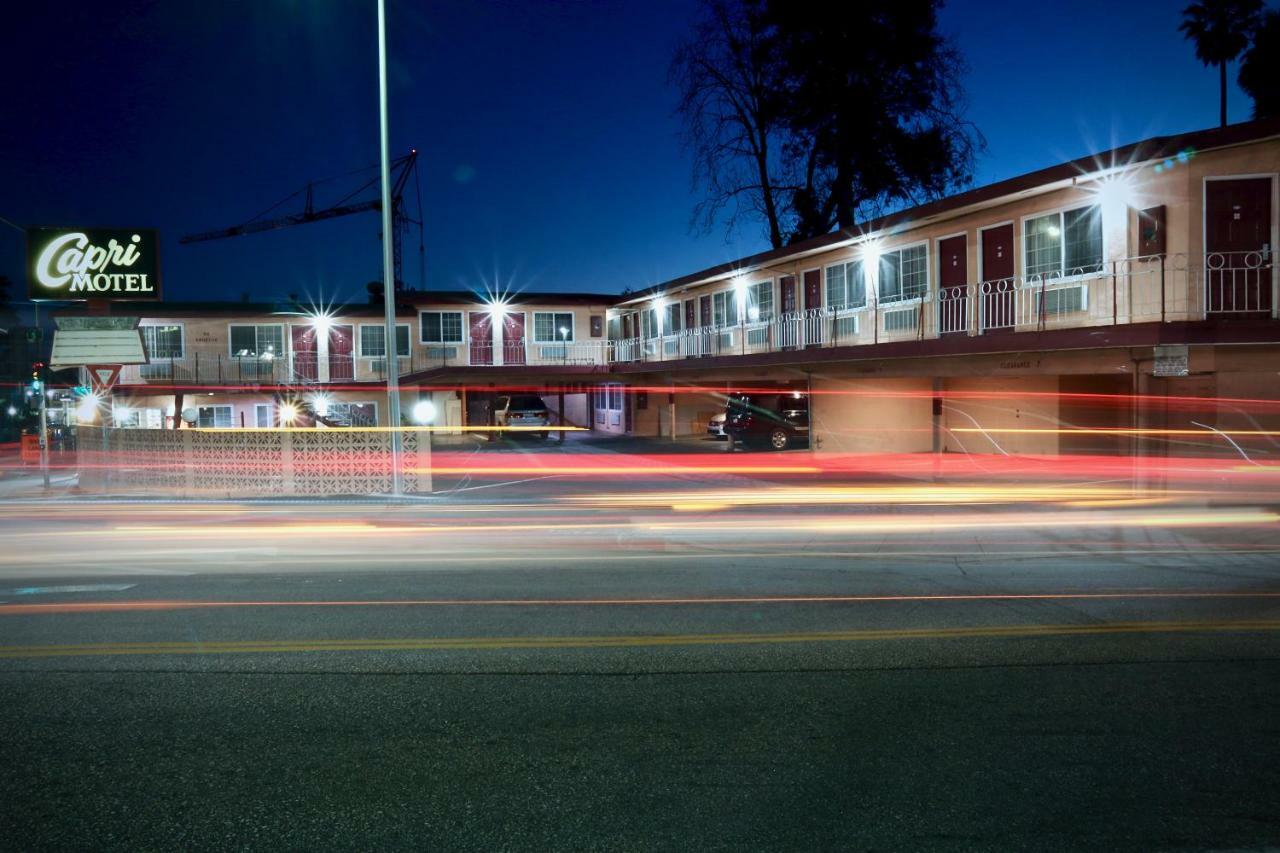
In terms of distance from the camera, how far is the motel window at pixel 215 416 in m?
42.2

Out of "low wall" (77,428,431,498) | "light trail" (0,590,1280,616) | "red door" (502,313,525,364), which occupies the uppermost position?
"red door" (502,313,525,364)

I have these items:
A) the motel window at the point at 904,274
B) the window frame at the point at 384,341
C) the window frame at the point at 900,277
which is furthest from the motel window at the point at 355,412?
the motel window at the point at 904,274

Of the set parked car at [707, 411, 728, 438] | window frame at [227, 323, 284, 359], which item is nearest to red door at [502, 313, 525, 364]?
window frame at [227, 323, 284, 359]

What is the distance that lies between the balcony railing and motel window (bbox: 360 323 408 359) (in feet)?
61.0

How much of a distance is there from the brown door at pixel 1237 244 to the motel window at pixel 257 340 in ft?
117

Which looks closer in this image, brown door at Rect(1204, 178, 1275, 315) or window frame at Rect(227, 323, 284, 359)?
brown door at Rect(1204, 178, 1275, 315)

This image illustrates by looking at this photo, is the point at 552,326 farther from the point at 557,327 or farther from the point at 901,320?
the point at 901,320

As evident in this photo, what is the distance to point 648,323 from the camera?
4166cm

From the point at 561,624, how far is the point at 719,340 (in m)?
25.3

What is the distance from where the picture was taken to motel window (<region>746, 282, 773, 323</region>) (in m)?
30.7

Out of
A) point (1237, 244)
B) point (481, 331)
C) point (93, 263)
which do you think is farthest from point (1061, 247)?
point (481, 331)

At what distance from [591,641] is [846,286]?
2034 centimetres

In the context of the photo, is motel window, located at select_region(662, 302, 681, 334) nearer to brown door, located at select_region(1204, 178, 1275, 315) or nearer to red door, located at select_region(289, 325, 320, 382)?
red door, located at select_region(289, 325, 320, 382)

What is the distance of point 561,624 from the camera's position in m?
8.45
